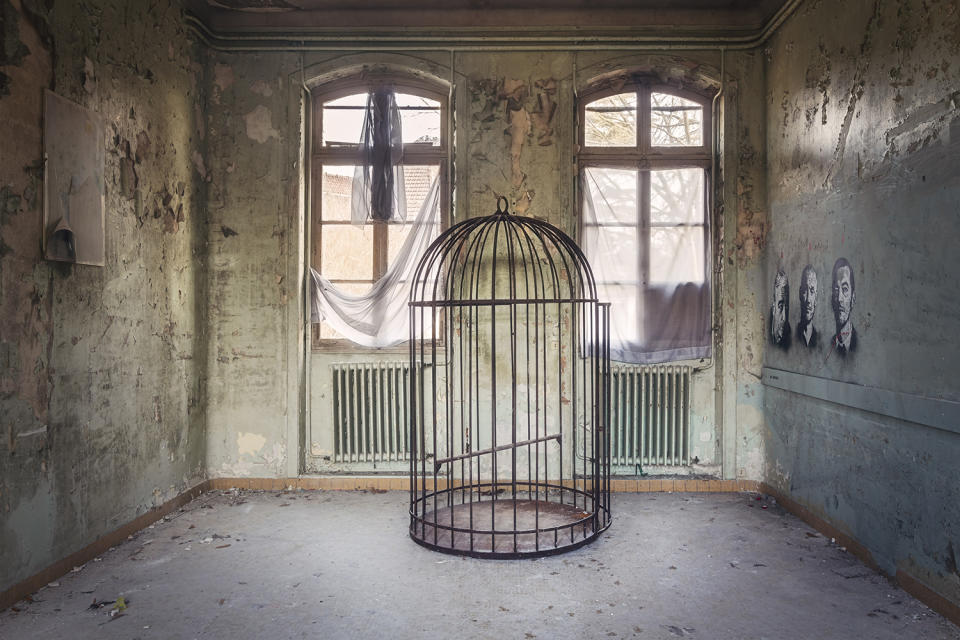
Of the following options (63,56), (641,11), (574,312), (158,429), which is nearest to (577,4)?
(641,11)

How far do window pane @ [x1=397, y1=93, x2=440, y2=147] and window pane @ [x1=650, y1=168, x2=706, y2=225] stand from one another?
1.71m

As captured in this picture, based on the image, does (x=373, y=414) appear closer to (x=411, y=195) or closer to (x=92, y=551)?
(x=411, y=195)

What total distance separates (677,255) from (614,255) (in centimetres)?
47

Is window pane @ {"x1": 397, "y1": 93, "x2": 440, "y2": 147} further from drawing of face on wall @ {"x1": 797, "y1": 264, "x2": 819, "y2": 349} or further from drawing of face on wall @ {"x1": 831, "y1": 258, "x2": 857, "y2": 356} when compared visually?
drawing of face on wall @ {"x1": 831, "y1": 258, "x2": 857, "y2": 356}

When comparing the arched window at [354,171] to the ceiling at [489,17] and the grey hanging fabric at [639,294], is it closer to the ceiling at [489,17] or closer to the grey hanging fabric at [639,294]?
the ceiling at [489,17]

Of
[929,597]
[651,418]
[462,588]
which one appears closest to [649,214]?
[651,418]

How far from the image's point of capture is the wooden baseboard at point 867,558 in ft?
8.91

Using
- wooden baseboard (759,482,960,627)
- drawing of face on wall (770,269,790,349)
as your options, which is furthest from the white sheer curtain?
wooden baseboard (759,482,960,627)

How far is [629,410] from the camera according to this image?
4.74 meters

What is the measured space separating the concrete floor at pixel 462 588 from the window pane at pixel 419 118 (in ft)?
9.26

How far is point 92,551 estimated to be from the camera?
3375 mm

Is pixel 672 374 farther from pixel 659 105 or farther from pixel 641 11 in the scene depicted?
pixel 641 11

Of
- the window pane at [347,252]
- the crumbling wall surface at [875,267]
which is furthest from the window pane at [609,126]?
the window pane at [347,252]

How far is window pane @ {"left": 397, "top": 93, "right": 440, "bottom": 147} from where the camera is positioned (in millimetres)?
4879
